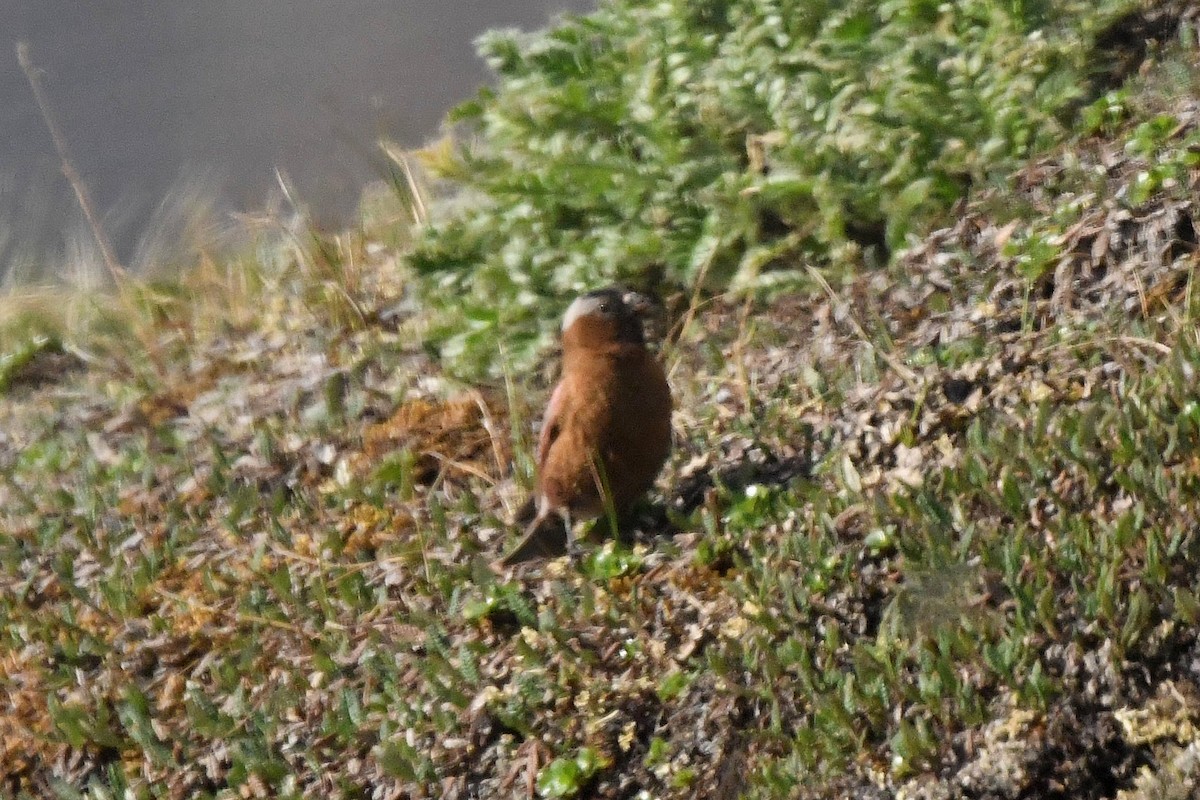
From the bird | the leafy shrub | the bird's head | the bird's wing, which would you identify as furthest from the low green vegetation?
the bird's head

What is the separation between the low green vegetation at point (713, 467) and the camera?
324 centimetres

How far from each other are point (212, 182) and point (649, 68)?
3281mm

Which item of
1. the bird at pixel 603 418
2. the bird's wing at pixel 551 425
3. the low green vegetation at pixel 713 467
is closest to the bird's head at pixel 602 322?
the bird at pixel 603 418

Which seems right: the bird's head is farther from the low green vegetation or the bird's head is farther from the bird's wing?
the low green vegetation

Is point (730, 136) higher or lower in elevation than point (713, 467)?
higher

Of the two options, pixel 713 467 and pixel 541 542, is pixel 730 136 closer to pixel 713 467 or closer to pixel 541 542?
pixel 713 467

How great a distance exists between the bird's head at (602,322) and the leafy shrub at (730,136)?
3.60 ft

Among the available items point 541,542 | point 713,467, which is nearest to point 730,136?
point 713,467

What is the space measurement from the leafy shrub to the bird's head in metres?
1.10

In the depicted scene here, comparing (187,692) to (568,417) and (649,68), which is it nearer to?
(568,417)

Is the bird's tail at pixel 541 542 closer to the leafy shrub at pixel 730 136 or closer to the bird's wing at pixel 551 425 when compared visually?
the bird's wing at pixel 551 425

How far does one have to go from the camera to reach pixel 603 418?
13.0 ft

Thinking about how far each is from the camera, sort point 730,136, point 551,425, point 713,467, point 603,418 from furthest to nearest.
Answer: point 730,136
point 713,467
point 551,425
point 603,418

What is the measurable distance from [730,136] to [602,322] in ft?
5.48
